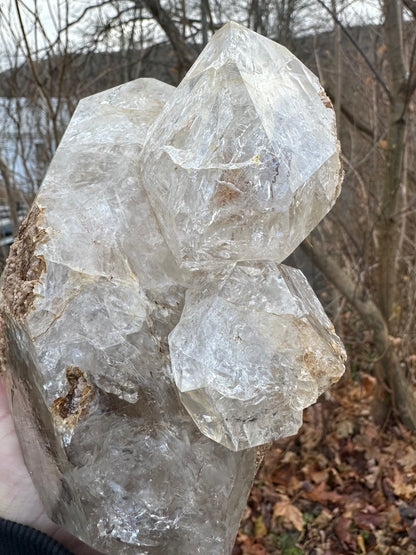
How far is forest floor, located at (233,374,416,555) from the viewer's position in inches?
110

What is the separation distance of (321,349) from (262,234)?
28 centimetres

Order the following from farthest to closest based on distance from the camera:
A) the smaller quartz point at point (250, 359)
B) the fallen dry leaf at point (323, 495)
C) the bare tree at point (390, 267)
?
1. the fallen dry leaf at point (323, 495)
2. the bare tree at point (390, 267)
3. the smaller quartz point at point (250, 359)

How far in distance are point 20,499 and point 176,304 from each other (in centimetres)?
76

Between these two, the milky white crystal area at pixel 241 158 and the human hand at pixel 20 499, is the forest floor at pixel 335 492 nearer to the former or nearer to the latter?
the human hand at pixel 20 499

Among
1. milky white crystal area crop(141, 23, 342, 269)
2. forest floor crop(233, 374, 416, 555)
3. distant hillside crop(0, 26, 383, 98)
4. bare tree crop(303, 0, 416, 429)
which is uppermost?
distant hillside crop(0, 26, 383, 98)

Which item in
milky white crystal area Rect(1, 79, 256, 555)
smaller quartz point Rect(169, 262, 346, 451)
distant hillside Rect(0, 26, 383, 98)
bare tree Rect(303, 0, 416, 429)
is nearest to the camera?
smaller quartz point Rect(169, 262, 346, 451)

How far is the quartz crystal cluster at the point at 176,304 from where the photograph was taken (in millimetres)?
1082

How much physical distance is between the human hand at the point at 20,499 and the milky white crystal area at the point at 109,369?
193 millimetres

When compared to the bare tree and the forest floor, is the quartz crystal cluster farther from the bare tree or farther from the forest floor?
the forest floor

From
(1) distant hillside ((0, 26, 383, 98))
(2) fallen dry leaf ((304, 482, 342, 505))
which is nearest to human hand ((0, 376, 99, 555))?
(2) fallen dry leaf ((304, 482, 342, 505))

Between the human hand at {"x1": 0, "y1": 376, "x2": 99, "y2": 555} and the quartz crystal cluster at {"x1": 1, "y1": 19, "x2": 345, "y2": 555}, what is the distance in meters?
0.10

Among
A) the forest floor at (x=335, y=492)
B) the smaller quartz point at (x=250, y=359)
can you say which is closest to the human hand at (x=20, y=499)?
the smaller quartz point at (x=250, y=359)

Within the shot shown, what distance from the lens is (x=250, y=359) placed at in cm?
108

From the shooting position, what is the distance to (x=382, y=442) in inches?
137
